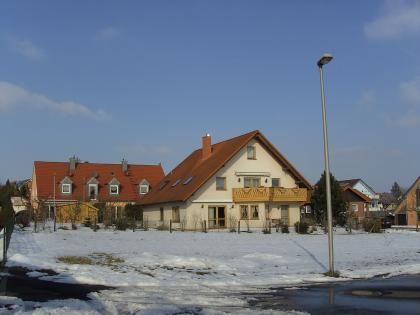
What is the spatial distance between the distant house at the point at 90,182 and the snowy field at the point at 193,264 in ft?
110

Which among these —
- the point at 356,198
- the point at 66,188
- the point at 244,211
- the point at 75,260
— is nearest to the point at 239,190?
the point at 244,211

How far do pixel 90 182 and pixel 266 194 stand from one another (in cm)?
2685

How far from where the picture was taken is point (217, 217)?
1732 inches

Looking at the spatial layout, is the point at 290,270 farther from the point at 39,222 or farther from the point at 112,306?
the point at 39,222

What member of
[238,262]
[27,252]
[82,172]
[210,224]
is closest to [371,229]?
[210,224]

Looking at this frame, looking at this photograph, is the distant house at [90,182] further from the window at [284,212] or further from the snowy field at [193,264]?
the snowy field at [193,264]

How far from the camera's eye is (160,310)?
10.8 metres

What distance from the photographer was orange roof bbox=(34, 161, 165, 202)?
6266cm

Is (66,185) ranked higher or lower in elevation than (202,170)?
higher

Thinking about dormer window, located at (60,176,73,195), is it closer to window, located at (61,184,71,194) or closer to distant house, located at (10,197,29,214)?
window, located at (61,184,71,194)

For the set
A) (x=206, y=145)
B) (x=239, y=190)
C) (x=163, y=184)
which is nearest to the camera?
(x=239, y=190)

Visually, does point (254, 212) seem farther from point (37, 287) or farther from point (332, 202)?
point (37, 287)

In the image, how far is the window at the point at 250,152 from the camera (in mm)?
45906

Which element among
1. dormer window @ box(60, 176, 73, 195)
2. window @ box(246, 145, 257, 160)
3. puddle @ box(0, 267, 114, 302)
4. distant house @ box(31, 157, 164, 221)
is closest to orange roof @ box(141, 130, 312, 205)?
window @ box(246, 145, 257, 160)
